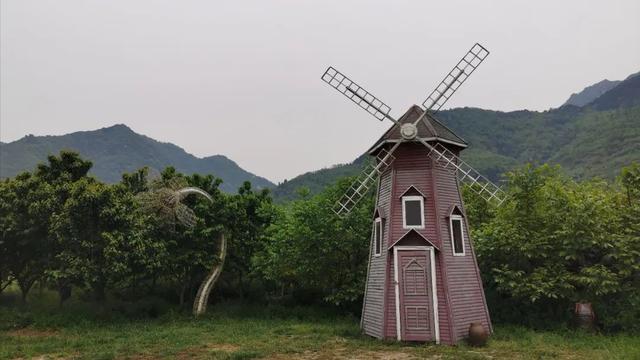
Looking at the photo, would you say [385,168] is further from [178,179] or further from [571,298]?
[178,179]

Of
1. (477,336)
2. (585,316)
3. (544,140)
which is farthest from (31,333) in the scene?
(544,140)

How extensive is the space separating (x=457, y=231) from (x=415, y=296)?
11.7 ft

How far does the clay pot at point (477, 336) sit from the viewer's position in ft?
59.4

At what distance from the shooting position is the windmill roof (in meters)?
20.1

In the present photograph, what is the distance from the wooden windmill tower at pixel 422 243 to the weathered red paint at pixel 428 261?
0.04 metres

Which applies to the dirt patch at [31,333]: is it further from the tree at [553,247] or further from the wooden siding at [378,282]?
the tree at [553,247]

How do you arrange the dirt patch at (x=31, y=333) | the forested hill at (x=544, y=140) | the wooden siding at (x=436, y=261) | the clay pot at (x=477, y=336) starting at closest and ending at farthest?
the clay pot at (x=477, y=336) → the wooden siding at (x=436, y=261) → the dirt patch at (x=31, y=333) → the forested hill at (x=544, y=140)

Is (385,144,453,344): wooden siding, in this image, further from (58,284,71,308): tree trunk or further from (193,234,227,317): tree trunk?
(58,284,71,308): tree trunk

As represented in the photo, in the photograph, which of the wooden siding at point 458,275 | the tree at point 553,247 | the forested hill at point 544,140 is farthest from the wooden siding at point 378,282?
the forested hill at point 544,140

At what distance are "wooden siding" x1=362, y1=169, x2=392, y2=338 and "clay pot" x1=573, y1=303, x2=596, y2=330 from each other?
949 cm

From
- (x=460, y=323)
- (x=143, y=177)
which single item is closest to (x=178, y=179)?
(x=143, y=177)

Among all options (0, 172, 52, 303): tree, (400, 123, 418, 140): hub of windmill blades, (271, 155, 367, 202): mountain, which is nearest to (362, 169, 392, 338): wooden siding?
(400, 123, 418, 140): hub of windmill blades

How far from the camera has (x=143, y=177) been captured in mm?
30609

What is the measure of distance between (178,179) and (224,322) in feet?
30.8
